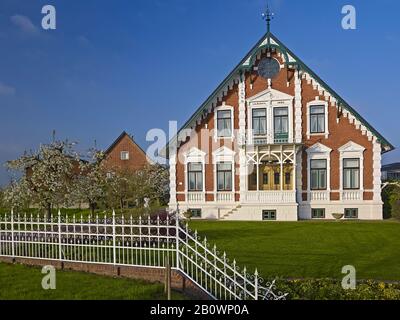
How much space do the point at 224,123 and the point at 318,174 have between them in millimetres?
7095

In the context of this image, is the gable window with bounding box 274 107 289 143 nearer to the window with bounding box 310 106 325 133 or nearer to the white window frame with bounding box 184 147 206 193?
the window with bounding box 310 106 325 133

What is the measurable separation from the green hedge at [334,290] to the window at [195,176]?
19.6 m

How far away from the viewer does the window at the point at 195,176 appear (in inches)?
1110

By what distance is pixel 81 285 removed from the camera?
28.3 ft

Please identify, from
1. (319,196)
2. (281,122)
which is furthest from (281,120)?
(319,196)

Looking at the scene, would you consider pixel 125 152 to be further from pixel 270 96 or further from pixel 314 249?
pixel 314 249

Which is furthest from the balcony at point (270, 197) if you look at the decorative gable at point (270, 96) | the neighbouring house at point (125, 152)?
the neighbouring house at point (125, 152)

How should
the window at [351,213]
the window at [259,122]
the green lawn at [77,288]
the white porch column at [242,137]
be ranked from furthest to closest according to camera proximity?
the window at [259,122] → the white porch column at [242,137] → the window at [351,213] → the green lawn at [77,288]

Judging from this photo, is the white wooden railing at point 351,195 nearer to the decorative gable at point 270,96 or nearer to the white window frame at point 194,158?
the decorative gable at point 270,96

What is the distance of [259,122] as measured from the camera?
2720 cm

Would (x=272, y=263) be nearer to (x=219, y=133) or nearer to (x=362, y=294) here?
(x=362, y=294)

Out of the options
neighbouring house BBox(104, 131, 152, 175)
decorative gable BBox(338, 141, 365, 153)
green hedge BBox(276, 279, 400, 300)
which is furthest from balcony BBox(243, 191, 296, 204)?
neighbouring house BBox(104, 131, 152, 175)

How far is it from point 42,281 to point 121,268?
173 centimetres
